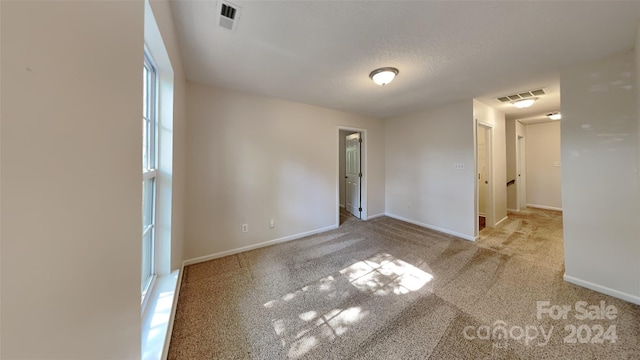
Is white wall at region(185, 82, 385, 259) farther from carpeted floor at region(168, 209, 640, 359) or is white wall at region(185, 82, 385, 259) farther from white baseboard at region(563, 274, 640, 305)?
white baseboard at region(563, 274, 640, 305)

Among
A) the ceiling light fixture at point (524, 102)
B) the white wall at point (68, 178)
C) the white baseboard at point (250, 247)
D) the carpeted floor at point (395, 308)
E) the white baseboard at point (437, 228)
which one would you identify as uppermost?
the ceiling light fixture at point (524, 102)

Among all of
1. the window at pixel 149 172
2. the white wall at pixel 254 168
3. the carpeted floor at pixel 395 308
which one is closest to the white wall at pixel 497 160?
the carpeted floor at pixel 395 308

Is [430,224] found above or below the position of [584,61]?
below

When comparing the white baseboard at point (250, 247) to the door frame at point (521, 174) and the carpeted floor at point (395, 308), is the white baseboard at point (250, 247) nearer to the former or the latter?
the carpeted floor at point (395, 308)

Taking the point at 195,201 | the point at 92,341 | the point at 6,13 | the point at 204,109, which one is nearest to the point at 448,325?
the point at 92,341

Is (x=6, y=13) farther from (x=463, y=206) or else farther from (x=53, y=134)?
(x=463, y=206)

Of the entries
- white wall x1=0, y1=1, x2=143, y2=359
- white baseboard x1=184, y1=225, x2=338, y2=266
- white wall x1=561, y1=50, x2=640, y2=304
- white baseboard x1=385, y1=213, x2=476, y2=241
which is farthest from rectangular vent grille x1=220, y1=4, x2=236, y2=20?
white baseboard x1=385, y1=213, x2=476, y2=241

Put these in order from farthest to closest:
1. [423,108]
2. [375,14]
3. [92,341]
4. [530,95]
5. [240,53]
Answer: [423,108] < [530,95] < [240,53] < [375,14] < [92,341]

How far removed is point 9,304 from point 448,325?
7.08ft

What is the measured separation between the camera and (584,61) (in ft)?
6.81

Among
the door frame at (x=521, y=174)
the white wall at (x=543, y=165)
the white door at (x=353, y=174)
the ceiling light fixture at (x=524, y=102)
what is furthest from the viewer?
the door frame at (x=521, y=174)

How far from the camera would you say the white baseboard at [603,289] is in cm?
186

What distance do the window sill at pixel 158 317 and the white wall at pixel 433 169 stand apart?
12.9 ft

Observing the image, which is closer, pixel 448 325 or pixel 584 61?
pixel 448 325
